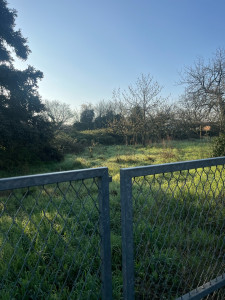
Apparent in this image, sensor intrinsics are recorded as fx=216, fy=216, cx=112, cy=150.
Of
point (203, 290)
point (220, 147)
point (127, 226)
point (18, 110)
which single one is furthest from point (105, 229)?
point (18, 110)

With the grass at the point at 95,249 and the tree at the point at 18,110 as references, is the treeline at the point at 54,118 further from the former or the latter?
the grass at the point at 95,249

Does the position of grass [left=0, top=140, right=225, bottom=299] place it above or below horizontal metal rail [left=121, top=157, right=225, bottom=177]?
below

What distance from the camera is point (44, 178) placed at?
1.00 meters

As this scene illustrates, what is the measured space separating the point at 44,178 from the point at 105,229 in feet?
1.51

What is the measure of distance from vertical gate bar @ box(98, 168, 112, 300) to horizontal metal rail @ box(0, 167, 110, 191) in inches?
2.5

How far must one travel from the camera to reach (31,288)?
6.42ft

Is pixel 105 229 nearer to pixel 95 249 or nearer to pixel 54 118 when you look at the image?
pixel 95 249

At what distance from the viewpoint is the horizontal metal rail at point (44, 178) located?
0.92 meters

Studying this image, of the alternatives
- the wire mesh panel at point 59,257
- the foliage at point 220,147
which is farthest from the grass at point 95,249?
the foliage at point 220,147

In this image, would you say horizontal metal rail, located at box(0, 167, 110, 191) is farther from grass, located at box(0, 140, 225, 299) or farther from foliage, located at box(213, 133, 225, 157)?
foliage, located at box(213, 133, 225, 157)

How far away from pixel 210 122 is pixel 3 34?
1387 centimetres

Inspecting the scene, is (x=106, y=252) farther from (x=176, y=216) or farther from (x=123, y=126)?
(x=123, y=126)

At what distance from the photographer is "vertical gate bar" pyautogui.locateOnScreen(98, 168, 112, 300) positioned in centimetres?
119

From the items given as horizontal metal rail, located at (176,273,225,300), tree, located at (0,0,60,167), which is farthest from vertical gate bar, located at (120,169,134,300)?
tree, located at (0,0,60,167)
